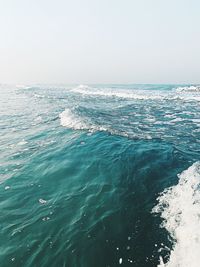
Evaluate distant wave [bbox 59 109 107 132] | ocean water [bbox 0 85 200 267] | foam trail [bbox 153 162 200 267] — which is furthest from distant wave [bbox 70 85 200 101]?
Answer: foam trail [bbox 153 162 200 267]

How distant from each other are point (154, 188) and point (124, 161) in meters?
2.27

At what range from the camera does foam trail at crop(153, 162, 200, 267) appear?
4574mm

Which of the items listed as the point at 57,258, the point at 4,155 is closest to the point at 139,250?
the point at 57,258

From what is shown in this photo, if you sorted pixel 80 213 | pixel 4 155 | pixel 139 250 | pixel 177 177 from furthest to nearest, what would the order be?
pixel 4 155, pixel 177 177, pixel 80 213, pixel 139 250

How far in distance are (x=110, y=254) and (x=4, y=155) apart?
7.73 meters

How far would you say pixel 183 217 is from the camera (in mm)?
5734

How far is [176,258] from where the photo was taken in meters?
4.63

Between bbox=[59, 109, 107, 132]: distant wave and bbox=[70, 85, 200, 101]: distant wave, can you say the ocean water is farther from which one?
bbox=[70, 85, 200, 101]: distant wave

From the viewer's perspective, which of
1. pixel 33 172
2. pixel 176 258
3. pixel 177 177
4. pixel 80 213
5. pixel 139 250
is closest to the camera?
pixel 176 258

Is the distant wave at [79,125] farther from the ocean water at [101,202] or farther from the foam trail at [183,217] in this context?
the foam trail at [183,217]

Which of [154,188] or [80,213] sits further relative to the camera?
[154,188]

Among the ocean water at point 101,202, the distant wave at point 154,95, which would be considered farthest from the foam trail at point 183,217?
the distant wave at point 154,95

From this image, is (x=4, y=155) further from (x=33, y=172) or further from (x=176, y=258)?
(x=176, y=258)

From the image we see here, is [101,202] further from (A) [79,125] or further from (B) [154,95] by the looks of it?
(B) [154,95]
